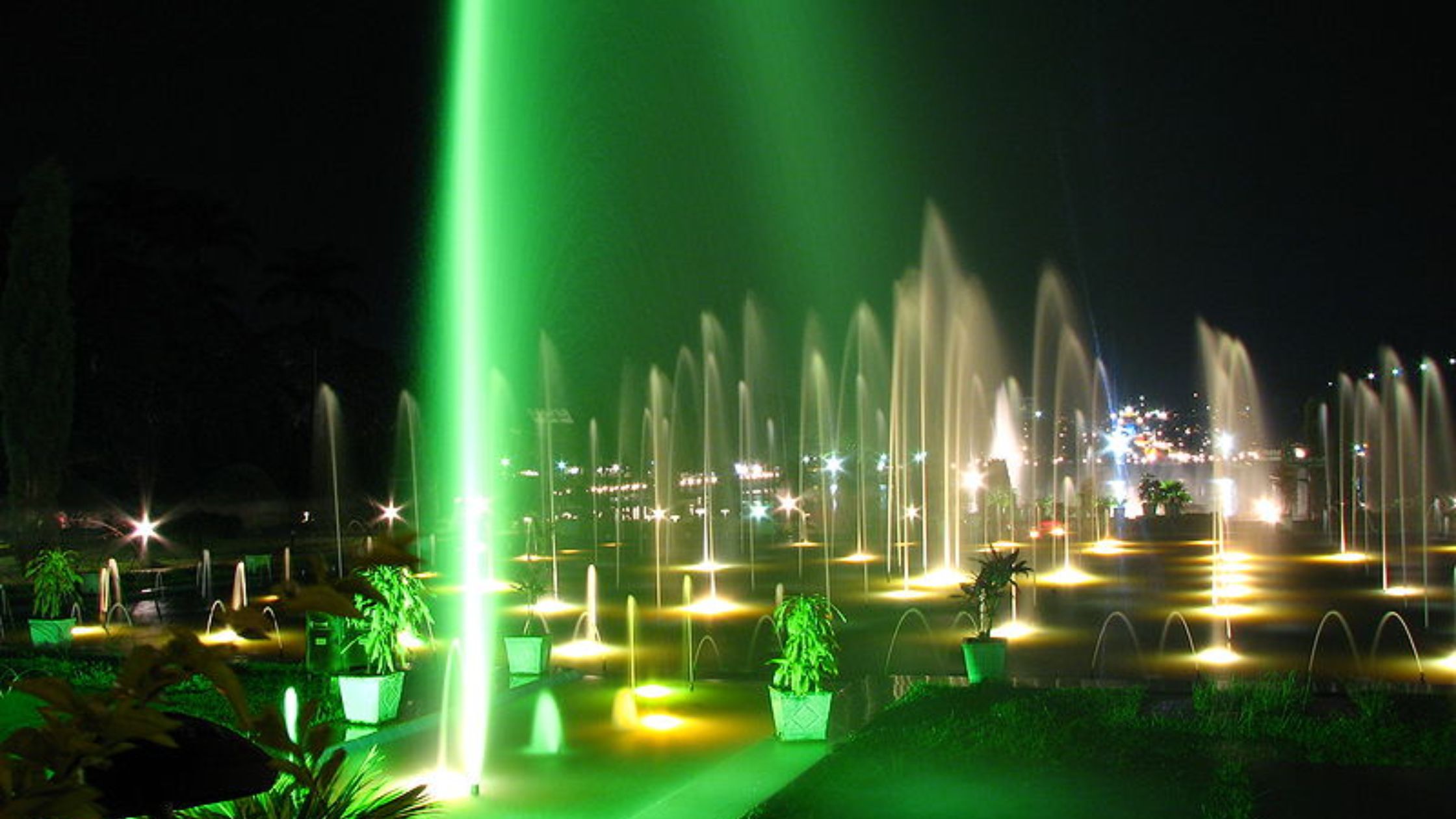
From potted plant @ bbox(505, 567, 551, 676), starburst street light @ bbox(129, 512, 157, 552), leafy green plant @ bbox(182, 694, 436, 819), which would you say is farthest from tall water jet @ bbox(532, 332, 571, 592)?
leafy green plant @ bbox(182, 694, 436, 819)

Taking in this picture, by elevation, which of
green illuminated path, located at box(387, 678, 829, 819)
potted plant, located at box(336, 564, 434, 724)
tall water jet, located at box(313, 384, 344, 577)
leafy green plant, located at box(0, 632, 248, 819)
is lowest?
green illuminated path, located at box(387, 678, 829, 819)

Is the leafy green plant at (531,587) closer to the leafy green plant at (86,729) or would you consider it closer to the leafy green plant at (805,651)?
the leafy green plant at (805,651)

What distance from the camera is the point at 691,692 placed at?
12070 millimetres

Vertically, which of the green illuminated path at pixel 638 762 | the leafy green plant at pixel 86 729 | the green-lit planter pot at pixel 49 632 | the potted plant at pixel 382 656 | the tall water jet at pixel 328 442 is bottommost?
the green illuminated path at pixel 638 762

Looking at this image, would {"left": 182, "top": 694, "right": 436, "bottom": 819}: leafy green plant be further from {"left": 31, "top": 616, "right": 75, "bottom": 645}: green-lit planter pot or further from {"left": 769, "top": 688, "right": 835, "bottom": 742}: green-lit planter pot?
{"left": 31, "top": 616, "right": 75, "bottom": 645}: green-lit planter pot

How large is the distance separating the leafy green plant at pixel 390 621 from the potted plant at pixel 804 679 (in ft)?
9.64

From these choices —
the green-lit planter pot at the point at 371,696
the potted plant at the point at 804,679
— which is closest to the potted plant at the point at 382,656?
the green-lit planter pot at the point at 371,696

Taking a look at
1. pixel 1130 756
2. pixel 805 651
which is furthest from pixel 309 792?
pixel 1130 756

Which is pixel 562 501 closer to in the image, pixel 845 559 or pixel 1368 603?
pixel 845 559

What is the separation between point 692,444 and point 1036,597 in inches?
1762

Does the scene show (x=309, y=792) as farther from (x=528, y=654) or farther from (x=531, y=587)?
(x=531, y=587)

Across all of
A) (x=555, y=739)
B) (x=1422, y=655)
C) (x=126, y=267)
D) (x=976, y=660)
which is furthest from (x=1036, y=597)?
(x=126, y=267)

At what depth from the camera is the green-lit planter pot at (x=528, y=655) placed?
1307cm

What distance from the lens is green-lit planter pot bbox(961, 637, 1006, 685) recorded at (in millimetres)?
12258
